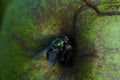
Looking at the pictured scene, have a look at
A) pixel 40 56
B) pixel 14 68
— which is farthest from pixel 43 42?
pixel 14 68

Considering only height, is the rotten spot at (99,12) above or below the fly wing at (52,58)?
above

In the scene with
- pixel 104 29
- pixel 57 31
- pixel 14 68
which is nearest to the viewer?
pixel 104 29

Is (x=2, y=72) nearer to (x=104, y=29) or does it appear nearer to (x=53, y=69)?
(x=53, y=69)

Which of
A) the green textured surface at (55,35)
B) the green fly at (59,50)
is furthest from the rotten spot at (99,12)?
the green fly at (59,50)

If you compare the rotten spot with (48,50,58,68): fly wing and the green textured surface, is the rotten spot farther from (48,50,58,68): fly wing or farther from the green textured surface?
(48,50,58,68): fly wing

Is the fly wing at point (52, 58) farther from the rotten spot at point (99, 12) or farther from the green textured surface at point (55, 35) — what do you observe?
the rotten spot at point (99, 12)

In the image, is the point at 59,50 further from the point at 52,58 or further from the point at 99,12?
the point at 99,12

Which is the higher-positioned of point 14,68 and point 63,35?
point 63,35

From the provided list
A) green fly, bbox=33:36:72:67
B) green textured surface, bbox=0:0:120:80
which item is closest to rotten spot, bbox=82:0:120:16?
green textured surface, bbox=0:0:120:80
